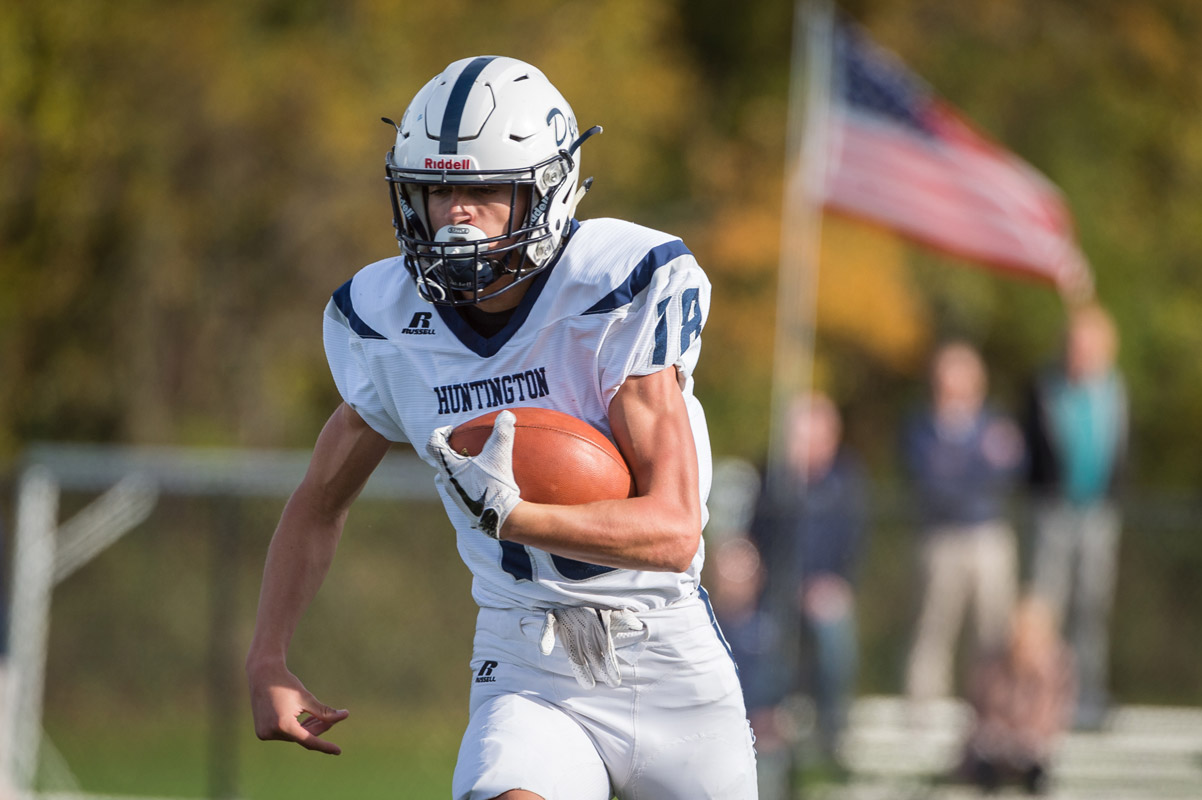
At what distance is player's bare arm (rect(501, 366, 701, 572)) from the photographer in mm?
2889

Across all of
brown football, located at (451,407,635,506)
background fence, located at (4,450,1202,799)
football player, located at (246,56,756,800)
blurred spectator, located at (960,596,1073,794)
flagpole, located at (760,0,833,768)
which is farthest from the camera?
background fence, located at (4,450,1202,799)

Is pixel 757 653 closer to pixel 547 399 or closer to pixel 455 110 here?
pixel 547 399

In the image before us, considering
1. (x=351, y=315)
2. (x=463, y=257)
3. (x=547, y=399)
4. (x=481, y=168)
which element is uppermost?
(x=481, y=168)

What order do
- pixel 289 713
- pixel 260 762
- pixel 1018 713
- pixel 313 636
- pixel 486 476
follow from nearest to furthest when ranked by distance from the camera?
pixel 486 476 → pixel 289 713 → pixel 1018 713 → pixel 260 762 → pixel 313 636

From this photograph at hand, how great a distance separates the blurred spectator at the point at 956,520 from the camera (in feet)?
28.6

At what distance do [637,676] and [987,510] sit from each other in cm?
582

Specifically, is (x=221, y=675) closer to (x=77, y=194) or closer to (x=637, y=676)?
(x=77, y=194)

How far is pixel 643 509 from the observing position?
9.77 feet

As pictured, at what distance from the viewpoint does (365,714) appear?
10.4 metres

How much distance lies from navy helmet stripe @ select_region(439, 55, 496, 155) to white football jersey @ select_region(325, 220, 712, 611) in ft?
1.11

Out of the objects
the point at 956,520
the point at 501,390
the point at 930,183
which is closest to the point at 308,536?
the point at 501,390

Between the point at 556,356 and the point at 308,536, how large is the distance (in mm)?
757

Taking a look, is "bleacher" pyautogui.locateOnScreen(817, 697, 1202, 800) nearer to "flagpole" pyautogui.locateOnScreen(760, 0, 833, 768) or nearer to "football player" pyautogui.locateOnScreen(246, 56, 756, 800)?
"flagpole" pyautogui.locateOnScreen(760, 0, 833, 768)

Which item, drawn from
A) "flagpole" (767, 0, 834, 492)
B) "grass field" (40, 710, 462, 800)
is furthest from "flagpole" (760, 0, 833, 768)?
"grass field" (40, 710, 462, 800)
